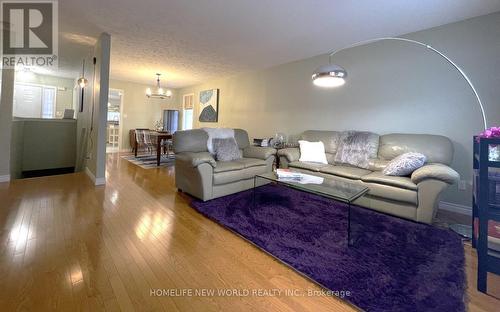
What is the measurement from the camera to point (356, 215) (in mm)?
2570

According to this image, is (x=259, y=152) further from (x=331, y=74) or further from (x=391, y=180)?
(x=391, y=180)

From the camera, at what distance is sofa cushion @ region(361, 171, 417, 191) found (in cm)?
235

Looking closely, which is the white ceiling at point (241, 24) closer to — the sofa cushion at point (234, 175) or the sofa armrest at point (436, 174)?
the sofa armrest at point (436, 174)

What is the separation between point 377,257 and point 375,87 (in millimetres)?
2663

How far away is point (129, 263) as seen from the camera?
5.21 feet

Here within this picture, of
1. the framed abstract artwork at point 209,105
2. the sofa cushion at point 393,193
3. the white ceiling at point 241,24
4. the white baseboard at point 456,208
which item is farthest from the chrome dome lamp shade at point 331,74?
the framed abstract artwork at point 209,105

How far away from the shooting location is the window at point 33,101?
6.31 m

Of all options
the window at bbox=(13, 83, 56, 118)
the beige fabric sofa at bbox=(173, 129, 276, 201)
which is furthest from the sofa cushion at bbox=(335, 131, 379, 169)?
the window at bbox=(13, 83, 56, 118)

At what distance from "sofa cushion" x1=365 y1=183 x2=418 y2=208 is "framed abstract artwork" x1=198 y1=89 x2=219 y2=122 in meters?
4.94

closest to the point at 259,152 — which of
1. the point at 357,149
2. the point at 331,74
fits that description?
the point at 357,149

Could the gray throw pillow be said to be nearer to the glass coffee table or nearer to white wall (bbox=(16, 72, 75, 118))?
the glass coffee table

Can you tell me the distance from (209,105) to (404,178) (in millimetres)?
5534

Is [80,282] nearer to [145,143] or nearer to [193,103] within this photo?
[145,143]

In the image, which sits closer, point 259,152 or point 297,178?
point 297,178
